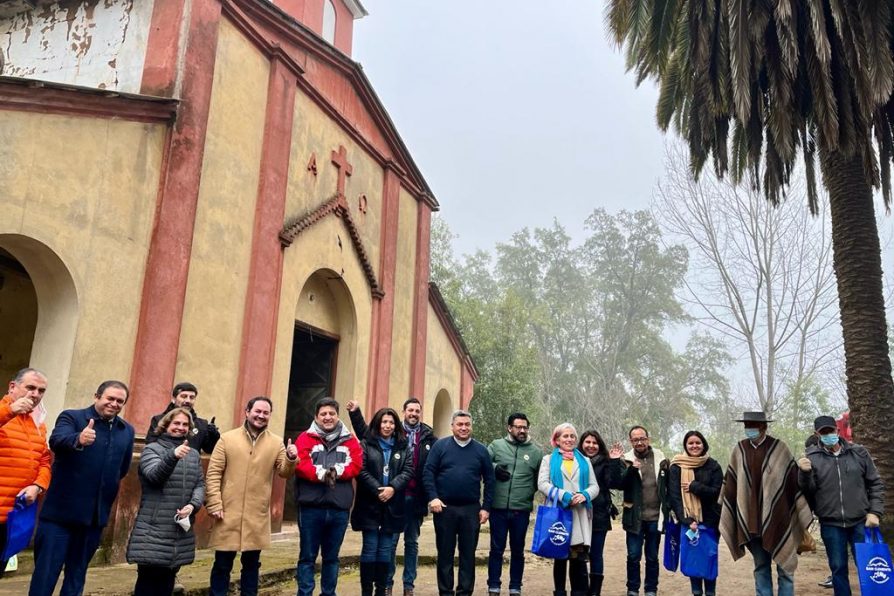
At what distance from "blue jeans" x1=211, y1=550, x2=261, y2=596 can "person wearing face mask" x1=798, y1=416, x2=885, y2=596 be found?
16.5ft

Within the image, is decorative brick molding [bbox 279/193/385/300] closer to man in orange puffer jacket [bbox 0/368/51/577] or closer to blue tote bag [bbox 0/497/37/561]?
man in orange puffer jacket [bbox 0/368/51/577]

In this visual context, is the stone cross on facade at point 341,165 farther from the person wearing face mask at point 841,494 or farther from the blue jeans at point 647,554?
the person wearing face mask at point 841,494

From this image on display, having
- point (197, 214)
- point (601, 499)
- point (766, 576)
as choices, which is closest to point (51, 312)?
point (197, 214)

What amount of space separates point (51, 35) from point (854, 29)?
11700 millimetres

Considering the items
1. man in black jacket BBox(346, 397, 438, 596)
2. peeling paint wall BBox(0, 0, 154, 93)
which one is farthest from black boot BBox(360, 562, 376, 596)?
peeling paint wall BBox(0, 0, 154, 93)

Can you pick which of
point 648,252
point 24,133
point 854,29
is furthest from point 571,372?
point 24,133

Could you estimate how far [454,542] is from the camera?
20.7ft

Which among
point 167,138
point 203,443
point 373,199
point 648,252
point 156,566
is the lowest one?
point 156,566

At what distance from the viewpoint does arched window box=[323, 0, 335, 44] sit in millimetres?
17703

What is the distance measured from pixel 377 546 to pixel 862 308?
23.9ft

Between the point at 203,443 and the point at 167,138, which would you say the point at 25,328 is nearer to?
the point at 167,138

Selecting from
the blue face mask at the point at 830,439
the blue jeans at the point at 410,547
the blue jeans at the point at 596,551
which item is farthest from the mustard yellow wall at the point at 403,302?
the blue face mask at the point at 830,439

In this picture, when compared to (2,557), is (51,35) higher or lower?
higher

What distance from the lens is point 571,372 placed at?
44906 millimetres
